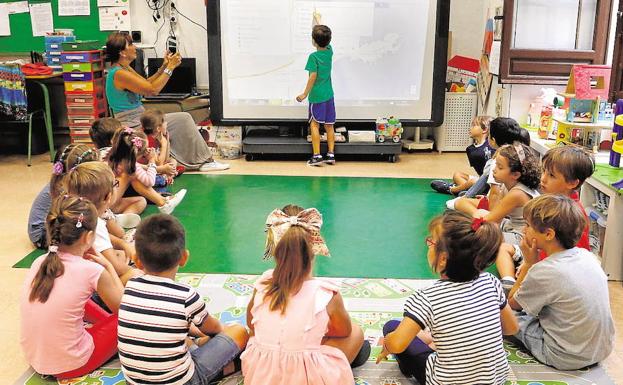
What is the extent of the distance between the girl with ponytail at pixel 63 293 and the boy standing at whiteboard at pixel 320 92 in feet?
12.6

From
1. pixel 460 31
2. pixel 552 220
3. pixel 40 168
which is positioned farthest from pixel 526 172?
pixel 40 168

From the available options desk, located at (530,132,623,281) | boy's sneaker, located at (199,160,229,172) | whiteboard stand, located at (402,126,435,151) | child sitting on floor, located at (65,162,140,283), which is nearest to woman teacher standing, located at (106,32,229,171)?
boy's sneaker, located at (199,160,229,172)

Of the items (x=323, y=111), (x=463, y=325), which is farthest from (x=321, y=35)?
(x=463, y=325)

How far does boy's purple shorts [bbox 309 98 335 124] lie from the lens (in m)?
6.08

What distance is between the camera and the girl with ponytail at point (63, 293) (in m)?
2.31

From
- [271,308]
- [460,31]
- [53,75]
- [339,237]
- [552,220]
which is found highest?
[460,31]

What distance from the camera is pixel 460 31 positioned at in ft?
22.1

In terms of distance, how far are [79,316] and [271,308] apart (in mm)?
809

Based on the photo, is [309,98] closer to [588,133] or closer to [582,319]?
[588,133]

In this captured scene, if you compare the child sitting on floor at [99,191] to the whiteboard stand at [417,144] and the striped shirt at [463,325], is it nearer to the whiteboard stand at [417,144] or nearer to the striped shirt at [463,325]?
the striped shirt at [463,325]

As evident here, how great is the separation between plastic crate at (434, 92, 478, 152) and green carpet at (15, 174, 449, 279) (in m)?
1.27

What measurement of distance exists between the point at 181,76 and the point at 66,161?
11.3ft

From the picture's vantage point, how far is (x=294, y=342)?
6.80ft

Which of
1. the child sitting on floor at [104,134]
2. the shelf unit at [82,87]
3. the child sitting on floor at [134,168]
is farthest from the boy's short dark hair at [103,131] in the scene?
the shelf unit at [82,87]
